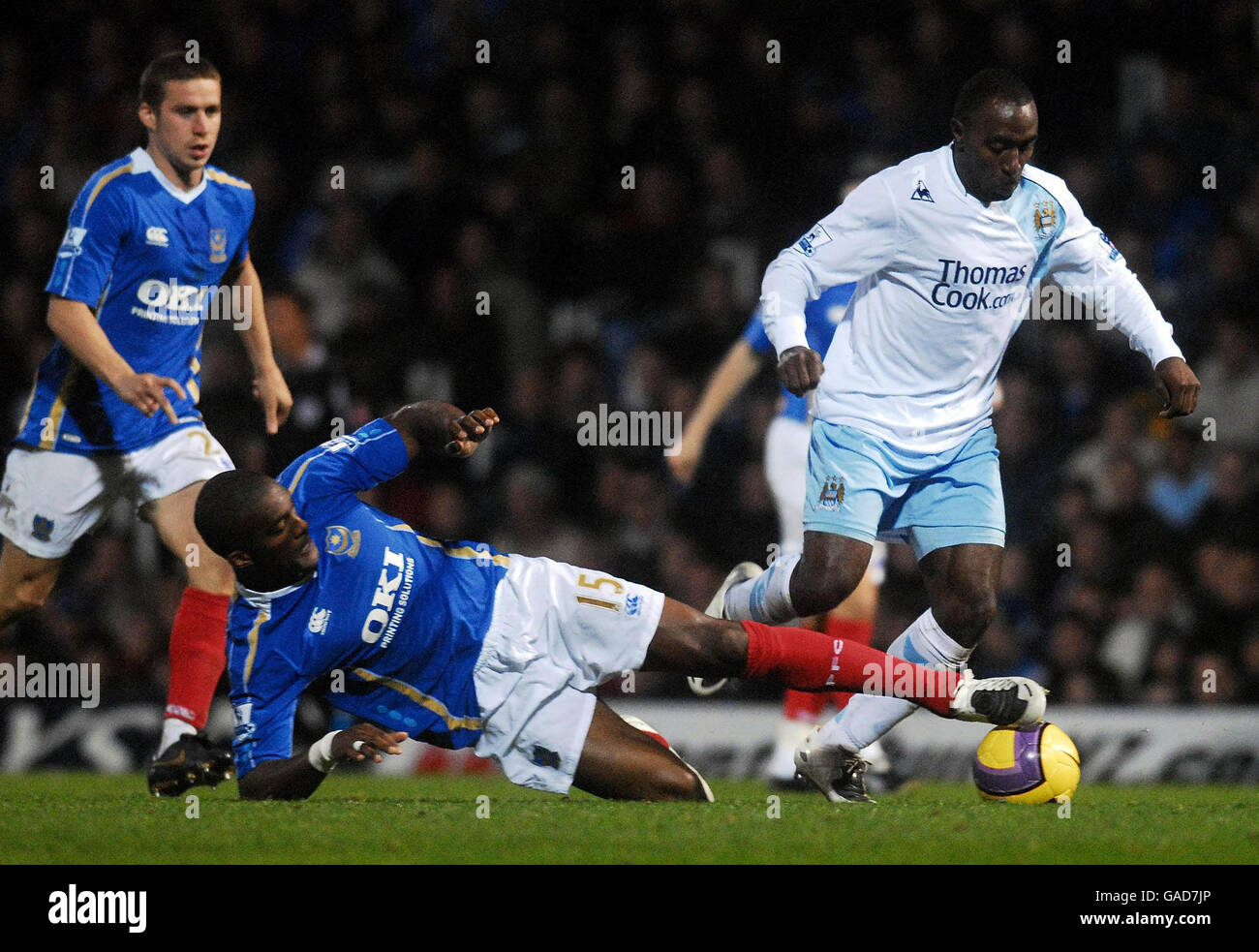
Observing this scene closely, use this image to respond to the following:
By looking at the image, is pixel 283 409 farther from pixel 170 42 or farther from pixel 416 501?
pixel 170 42

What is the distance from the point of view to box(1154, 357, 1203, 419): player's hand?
539 centimetres

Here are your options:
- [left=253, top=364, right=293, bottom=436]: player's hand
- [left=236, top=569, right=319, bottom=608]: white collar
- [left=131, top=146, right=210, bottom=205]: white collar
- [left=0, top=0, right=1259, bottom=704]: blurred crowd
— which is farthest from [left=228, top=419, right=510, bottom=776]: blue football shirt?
[left=0, top=0, right=1259, bottom=704]: blurred crowd

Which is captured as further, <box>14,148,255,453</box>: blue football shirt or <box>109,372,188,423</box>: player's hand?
<box>14,148,255,453</box>: blue football shirt

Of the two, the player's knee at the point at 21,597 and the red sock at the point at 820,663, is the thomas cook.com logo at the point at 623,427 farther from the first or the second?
the red sock at the point at 820,663

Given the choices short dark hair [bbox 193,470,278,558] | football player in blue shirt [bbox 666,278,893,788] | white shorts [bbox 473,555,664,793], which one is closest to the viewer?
short dark hair [bbox 193,470,278,558]

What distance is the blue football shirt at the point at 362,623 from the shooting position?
5078 millimetres

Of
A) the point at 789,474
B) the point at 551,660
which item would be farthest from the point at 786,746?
the point at 551,660

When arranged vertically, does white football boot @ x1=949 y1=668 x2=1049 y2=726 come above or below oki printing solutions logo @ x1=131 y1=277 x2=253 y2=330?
below

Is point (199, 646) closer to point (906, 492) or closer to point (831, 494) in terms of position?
point (831, 494)

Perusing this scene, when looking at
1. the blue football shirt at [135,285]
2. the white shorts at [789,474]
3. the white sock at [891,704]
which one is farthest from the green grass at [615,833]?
the white shorts at [789,474]

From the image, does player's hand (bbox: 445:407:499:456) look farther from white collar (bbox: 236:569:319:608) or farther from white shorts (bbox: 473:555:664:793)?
white collar (bbox: 236:569:319:608)

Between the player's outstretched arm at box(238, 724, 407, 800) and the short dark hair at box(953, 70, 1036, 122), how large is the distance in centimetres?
258

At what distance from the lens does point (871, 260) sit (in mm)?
5652

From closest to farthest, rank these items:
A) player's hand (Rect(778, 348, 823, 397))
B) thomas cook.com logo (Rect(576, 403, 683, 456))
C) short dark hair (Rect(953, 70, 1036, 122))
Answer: player's hand (Rect(778, 348, 823, 397)) → short dark hair (Rect(953, 70, 1036, 122)) → thomas cook.com logo (Rect(576, 403, 683, 456))
